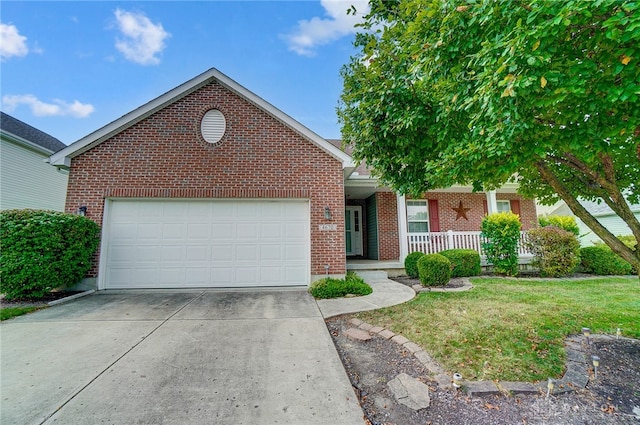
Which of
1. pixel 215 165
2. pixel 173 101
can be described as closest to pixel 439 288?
pixel 215 165

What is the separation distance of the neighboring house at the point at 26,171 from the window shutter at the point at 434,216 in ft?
45.4

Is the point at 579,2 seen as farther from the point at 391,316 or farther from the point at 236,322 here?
the point at 236,322

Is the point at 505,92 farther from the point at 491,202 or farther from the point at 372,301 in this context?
the point at 491,202

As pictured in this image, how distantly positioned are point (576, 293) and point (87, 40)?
14929mm

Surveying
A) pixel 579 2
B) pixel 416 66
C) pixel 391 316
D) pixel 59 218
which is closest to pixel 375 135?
pixel 416 66

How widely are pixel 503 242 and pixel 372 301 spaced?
5.54 m

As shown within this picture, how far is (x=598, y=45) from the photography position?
234cm

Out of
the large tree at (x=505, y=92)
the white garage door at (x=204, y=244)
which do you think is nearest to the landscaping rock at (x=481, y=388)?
the large tree at (x=505, y=92)

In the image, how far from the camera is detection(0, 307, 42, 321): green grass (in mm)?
4588

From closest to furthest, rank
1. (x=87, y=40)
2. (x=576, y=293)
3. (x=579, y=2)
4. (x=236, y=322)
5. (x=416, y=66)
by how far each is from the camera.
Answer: (x=579, y=2) < (x=416, y=66) < (x=236, y=322) < (x=576, y=293) < (x=87, y=40)

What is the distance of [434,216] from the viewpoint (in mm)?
10938

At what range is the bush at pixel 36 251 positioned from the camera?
532cm

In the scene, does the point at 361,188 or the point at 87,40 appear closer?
the point at 87,40

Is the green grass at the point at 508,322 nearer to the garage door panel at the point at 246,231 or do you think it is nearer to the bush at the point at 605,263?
the bush at the point at 605,263
